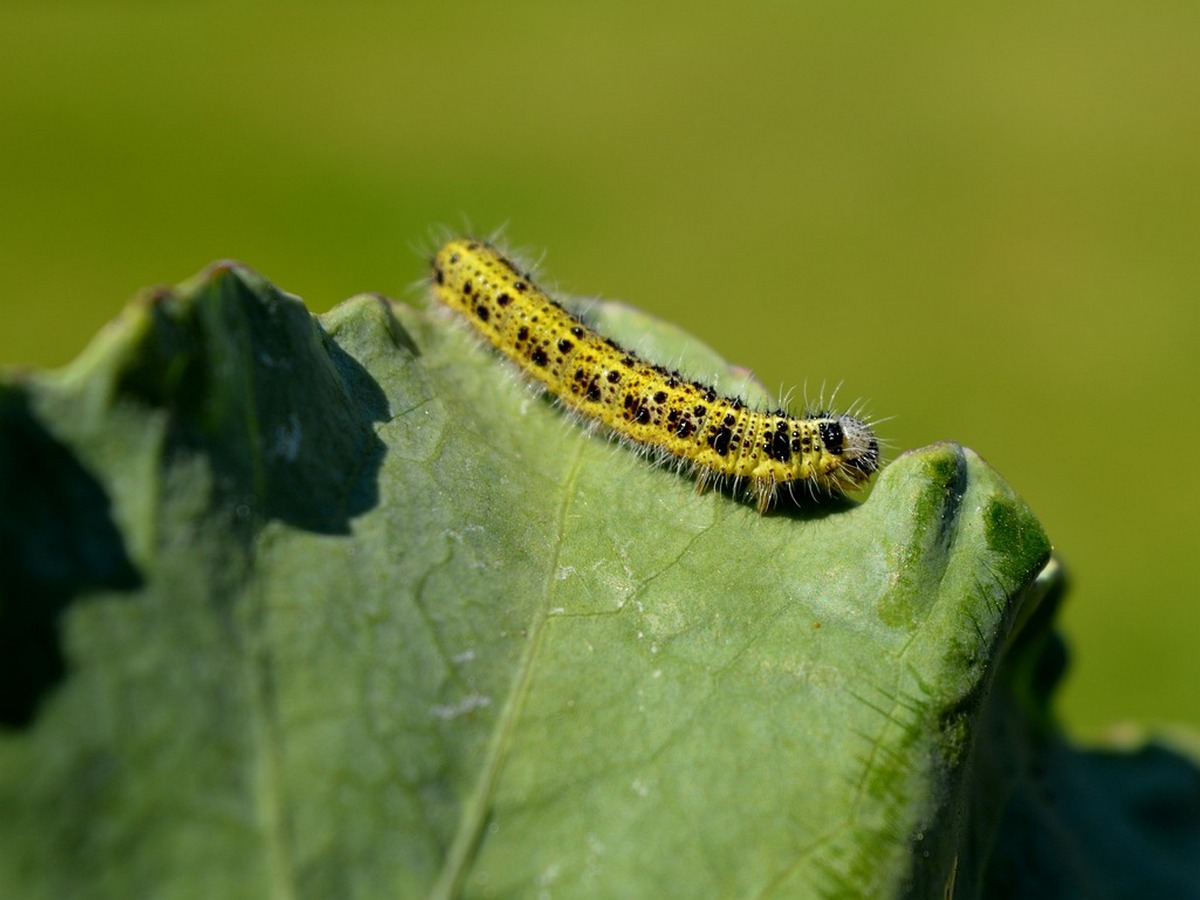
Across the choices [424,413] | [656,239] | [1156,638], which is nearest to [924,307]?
[656,239]

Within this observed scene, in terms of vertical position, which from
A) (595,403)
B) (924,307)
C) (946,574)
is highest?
(924,307)

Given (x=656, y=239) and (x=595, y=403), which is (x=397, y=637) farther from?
(x=656, y=239)


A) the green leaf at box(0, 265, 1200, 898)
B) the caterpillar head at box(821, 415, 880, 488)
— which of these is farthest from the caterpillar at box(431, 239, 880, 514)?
the green leaf at box(0, 265, 1200, 898)

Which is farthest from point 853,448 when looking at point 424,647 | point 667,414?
point 424,647

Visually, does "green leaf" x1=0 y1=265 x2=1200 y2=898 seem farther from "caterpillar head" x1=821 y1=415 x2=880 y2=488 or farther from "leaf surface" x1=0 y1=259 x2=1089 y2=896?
"caterpillar head" x1=821 y1=415 x2=880 y2=488

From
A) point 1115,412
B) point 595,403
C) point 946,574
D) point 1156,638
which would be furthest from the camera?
point 1115,412

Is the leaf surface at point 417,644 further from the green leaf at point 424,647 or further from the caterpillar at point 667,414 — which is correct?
the caterpillar at point 667,414
